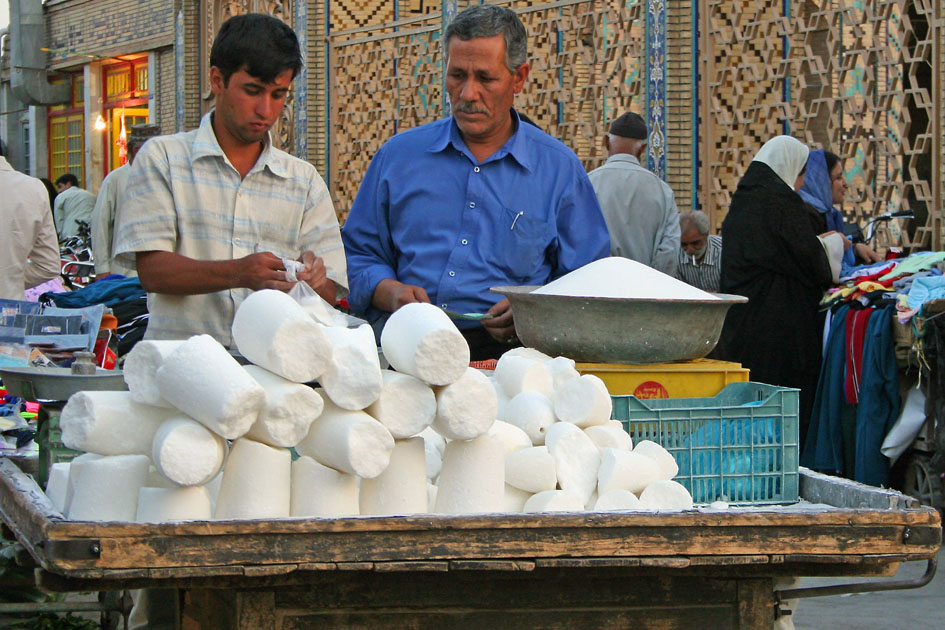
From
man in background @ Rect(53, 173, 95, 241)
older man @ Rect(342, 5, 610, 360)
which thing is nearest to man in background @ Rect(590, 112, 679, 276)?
older man @ Rect(342, 5, 610, 360)

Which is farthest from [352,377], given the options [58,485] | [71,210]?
[71,210]

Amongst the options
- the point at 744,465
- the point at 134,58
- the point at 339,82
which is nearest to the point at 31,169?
the point at 134,58

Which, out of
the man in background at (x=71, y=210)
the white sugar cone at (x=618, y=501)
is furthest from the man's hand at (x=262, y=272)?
the man in background at (x=71, y=210)

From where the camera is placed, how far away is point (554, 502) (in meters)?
2.18

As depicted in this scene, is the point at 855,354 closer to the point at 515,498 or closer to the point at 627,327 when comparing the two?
the point at 627,327

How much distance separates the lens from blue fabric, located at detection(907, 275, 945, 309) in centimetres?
566

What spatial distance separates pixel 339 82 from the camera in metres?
13.8

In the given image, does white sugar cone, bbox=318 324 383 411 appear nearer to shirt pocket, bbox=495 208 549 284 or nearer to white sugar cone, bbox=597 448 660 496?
white sugar cone, bbox=597 448 660 496

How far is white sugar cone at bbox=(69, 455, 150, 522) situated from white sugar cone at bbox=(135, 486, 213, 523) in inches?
1.2

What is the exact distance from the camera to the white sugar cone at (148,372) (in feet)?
6.73

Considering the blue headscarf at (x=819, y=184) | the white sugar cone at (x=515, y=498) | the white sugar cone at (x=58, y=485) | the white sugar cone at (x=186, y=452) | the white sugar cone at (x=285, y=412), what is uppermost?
the blue headscarf at (x=819, y=184)

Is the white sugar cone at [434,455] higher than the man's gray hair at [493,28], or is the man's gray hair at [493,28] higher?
the man's gray hair at [493,28]

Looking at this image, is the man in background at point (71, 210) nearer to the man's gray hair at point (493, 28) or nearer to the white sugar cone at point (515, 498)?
the man's gray hair at point (493, 28)

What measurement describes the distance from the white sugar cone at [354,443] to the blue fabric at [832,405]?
15.2ft
